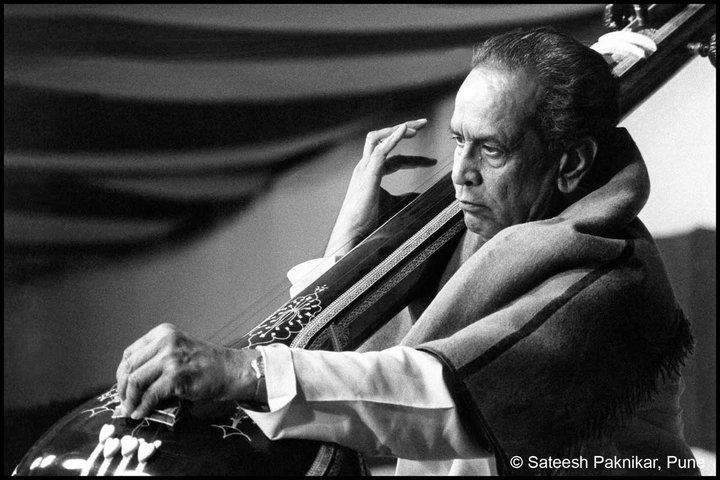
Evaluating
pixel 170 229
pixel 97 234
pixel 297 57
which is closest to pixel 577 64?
pixel 297 57

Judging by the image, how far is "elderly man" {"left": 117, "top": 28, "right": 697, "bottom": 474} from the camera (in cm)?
121

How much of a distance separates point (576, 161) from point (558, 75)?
17 centimetres

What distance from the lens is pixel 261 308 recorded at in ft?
5.59

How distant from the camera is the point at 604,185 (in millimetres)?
1618

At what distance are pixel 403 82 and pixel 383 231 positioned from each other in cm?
68

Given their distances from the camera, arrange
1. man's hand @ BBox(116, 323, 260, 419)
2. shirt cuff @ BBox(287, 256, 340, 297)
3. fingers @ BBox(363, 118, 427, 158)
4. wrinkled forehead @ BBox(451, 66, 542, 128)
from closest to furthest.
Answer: man's hand @ BBox(116, 323, 260, 419)
wrinkled forehead @ BBox(451, 66, 542, 128)
shirt cuff @ BBox(287, 256, 340, 297)
fingers @ BBox(363, 118, 427, 158)

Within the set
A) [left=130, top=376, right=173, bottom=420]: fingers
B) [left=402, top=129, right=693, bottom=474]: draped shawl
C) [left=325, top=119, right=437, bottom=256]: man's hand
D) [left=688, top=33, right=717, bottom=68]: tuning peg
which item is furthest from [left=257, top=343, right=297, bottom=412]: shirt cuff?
[left=688, top=33, right=717, bottom=68]: tuning peg

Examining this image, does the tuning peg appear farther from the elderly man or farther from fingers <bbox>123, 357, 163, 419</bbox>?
fingers <bbox>123, 357, 163, 419</bbox>

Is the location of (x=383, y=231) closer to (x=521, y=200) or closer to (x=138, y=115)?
(x=521, y=200)

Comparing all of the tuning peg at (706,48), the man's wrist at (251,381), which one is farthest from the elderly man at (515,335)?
the tuning peg at (706,48)

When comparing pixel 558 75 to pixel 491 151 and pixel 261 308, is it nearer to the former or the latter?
pixel 491 151

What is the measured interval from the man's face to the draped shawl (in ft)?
0.28

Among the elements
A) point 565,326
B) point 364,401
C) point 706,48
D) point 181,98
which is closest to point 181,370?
point 364,401

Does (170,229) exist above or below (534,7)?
below
